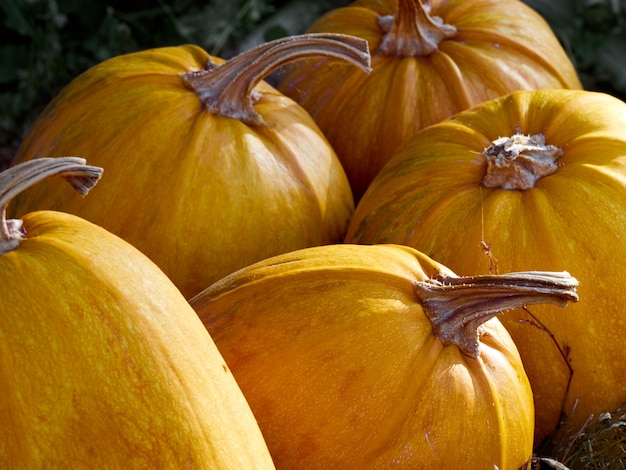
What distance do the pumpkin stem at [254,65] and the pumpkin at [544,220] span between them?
1.03ft

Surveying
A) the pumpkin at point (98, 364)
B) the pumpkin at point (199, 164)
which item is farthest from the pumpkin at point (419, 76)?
the pumpkin at point (98, 364)

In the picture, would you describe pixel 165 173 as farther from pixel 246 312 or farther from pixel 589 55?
pixel 589 55

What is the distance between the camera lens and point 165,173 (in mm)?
2158

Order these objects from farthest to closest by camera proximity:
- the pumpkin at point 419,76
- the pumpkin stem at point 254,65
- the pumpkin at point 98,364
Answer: the pumpkin at point 419,76, the pumpkin stem at point 254,65, the pumpkin at point 98,364

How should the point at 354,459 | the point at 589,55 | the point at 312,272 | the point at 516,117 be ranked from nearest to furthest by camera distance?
the point at 354,459, the point at 312,272, the point at 516,117, the point at 589,55

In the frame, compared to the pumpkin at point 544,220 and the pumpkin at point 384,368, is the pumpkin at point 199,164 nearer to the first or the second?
the pumpkin at point 544,220

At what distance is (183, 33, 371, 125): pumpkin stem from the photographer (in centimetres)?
223

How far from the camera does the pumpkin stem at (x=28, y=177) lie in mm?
1358

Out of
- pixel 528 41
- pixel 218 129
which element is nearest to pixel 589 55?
pixel 528 41

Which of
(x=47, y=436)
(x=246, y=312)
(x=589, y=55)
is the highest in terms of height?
(x=47, y=436)

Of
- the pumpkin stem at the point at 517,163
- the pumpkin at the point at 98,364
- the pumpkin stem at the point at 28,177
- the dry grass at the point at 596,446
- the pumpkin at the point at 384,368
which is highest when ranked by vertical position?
the pumpkin stem at the point at 28,177

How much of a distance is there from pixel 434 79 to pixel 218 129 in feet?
2.55

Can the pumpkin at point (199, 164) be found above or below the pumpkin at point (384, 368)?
above

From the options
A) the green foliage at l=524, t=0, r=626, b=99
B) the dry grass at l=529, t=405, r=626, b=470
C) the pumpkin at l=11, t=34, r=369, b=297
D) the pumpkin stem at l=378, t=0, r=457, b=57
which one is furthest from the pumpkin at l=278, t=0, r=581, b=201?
the green foliage at l=524, t=0, r=626, b=99
